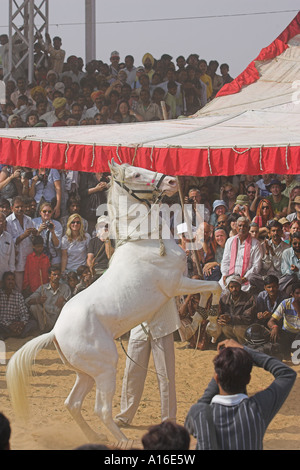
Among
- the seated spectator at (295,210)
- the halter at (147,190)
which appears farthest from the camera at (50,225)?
the halter at (147,190)

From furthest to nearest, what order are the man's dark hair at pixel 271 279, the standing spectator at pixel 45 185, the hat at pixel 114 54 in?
the hat at pixel 114 54 → the standing spectator at pixel 45 185 → the man's dark hair at pixel 271 279

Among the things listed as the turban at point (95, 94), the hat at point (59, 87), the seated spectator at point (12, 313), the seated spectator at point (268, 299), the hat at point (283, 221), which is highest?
the hat at point (59, 87)

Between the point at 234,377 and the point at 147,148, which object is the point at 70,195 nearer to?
the point at 147,148

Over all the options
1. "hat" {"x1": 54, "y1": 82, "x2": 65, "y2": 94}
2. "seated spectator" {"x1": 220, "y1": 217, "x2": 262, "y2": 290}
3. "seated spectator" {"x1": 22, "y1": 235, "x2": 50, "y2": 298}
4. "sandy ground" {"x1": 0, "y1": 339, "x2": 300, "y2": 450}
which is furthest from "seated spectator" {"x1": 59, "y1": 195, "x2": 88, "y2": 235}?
"hat" {"x1": 54, "y1": 82, "x2": 65, "y2": 94}

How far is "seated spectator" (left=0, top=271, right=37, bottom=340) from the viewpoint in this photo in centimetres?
954

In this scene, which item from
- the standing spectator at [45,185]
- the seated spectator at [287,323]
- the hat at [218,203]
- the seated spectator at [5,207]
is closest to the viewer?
the seated spectator at [287,323]

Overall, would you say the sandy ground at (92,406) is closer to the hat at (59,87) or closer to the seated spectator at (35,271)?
the seated spectator at (35,271)

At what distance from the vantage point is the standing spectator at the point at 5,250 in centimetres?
977

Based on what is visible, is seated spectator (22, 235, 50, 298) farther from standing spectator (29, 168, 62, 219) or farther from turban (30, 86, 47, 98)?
turban (30, 86, 47, 98)

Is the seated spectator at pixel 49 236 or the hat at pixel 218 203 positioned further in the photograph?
the hat at pixel 218 203

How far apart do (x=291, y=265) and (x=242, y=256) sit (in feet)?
2.10

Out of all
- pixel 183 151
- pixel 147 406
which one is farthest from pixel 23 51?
pixel 147 406

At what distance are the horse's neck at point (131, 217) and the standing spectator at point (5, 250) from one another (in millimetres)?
4196

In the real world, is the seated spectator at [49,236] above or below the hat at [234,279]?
above
